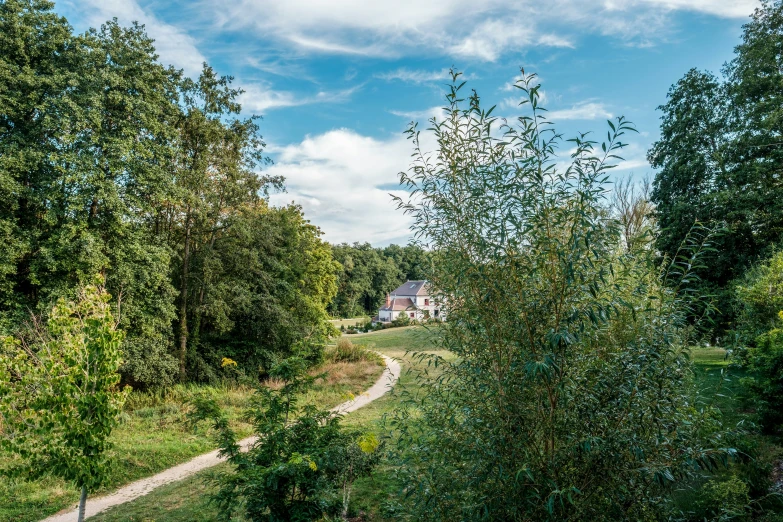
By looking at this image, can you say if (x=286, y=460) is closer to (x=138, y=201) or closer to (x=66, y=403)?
(x=66, y=403)

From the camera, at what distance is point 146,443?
33.5 ft

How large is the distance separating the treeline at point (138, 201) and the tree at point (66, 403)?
12.5 feet

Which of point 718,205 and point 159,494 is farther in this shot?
point 718,205

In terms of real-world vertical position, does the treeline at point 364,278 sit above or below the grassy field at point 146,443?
above

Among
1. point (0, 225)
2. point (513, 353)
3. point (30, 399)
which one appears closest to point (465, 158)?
point (513, 353)

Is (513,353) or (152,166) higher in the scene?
(152,166)

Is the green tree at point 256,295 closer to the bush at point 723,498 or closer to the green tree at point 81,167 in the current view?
the green tree at point 81,167

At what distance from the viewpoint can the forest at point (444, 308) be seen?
2863mm

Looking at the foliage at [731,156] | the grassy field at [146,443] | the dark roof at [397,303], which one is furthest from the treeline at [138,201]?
the dark roof at [397,303]

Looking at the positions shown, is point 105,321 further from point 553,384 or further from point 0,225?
point 0,225

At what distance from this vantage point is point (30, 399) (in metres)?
5.25

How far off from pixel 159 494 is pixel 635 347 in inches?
356

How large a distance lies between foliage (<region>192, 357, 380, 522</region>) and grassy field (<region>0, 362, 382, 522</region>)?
64cm

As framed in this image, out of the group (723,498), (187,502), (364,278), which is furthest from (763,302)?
(364,278)
